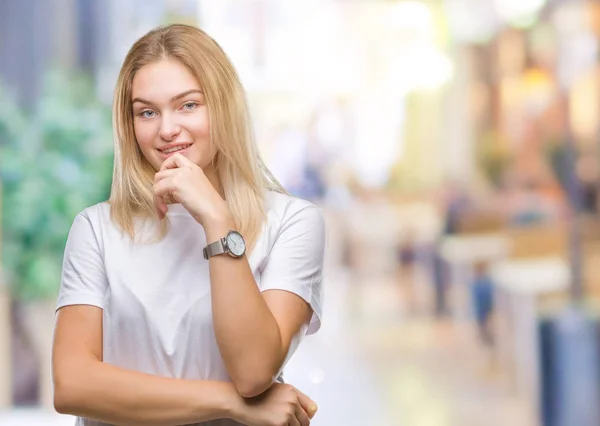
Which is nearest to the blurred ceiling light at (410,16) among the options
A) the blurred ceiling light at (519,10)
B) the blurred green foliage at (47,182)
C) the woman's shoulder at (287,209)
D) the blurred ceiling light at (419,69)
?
the blurred ceiling light at (419,69)

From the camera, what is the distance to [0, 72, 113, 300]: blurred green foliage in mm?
4523

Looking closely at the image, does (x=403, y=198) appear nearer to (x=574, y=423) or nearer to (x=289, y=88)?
(x=289, y=88)

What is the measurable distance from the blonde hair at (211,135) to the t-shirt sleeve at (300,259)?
35 millimetres

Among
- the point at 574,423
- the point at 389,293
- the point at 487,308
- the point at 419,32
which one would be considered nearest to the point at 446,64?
the point at 419,32

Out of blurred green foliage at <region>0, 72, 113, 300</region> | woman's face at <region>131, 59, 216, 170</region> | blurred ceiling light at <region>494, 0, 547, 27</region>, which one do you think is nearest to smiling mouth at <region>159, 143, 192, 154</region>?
woman's face at <region>131, 59, 216, 170</region>

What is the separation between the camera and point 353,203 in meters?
7.65

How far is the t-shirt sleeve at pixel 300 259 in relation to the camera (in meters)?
1.25

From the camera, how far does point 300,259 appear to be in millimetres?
1273

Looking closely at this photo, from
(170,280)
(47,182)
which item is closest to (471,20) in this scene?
(47,182)

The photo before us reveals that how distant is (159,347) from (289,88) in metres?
6.08

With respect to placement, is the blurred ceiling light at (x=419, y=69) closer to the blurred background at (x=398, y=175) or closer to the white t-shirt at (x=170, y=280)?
the blurred background at (x=398, y=175)

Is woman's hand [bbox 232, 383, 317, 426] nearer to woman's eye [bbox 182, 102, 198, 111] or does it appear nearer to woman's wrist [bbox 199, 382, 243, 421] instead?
woman's wrist [bbox 199, 382, 243, 421]

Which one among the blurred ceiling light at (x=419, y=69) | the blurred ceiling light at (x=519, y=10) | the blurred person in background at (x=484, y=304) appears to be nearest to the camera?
the blurred person in background at (x=484, y=304)

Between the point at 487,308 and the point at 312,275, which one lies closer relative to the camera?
the point at 312,275
